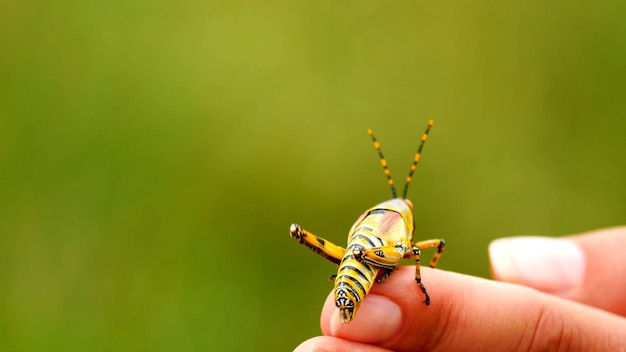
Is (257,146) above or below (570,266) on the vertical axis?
above

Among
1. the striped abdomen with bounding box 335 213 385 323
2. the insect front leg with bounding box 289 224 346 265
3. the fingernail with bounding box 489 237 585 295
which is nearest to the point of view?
the striped abdomen with bounding box 335 213 385 323

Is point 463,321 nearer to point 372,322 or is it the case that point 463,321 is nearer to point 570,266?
point 372,322

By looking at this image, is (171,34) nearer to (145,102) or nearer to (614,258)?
(145,102)

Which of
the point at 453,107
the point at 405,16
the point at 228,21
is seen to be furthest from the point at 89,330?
the point at 405,16

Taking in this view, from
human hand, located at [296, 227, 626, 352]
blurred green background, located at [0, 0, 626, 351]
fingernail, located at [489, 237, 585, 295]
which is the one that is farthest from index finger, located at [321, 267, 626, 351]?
blurred green background, located at [0, 0, 626, 351]

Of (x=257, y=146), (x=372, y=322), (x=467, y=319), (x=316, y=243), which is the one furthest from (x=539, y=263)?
(x=257, y=146)

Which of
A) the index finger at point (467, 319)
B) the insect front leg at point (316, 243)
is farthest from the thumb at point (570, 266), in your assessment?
the insect front leg at point (316, 243)

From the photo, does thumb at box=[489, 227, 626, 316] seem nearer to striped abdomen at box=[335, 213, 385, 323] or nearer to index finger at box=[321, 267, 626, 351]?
index finger at box=[321, 267, 626, 351]
